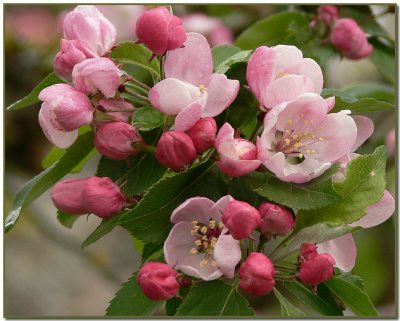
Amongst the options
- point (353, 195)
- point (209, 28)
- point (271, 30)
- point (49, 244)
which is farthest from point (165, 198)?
point (49, 244)

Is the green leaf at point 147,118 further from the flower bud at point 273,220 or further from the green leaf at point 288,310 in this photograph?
the green leaf at point 288,310

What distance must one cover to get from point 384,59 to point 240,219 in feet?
2.96

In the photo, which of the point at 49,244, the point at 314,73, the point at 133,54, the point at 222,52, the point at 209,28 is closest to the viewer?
the point at 314,73

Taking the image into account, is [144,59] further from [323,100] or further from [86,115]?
[323,100]

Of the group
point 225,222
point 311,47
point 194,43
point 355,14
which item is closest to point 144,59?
point 194,43

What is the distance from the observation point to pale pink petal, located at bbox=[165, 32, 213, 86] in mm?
1150

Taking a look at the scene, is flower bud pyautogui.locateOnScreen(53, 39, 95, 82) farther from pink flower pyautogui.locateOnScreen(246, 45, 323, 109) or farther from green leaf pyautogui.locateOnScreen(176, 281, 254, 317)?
green leaf pyautogui.locateOnScreen(176, 281, 254, 317)

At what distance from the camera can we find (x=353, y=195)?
1.09 metres

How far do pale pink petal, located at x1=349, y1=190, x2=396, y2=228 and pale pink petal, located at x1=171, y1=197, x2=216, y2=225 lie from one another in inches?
8.4

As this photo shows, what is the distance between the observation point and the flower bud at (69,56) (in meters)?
1.12

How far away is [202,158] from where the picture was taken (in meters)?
1.11

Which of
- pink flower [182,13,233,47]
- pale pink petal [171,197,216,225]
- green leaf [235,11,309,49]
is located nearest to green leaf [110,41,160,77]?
pale pink petal [171,197,216,225]

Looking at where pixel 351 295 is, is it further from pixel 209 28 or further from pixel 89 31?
pixel 209 28

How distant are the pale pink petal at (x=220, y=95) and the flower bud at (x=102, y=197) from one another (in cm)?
16
